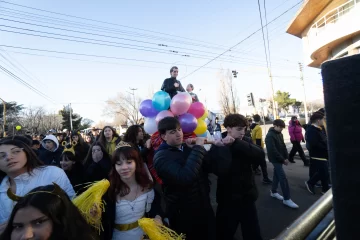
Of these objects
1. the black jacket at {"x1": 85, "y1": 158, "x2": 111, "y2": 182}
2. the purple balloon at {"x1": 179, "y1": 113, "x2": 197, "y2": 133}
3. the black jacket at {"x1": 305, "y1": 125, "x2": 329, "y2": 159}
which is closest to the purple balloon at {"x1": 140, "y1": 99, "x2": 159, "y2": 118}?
the purple balloon at {"x1": 179, "y1": 113, "x2": 197, "y2": 133}

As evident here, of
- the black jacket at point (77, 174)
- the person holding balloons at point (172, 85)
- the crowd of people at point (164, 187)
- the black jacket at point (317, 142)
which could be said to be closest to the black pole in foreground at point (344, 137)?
the crowd of people at point (164, 187)

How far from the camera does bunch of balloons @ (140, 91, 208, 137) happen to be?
360 centimetres

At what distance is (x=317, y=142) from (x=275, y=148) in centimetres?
91

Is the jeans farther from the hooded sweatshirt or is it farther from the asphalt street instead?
the hooded sweatshirt

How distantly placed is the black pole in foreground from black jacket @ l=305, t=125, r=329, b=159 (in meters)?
4.98

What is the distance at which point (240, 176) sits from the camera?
2482mm

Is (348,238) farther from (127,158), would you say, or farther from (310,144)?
(310,144)

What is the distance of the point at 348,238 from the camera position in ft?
1.45

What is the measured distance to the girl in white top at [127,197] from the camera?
1.99 meters

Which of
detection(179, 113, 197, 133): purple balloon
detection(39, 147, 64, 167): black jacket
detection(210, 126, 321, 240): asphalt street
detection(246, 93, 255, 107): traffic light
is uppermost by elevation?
detection(246, 93, 255, 107): traffic light

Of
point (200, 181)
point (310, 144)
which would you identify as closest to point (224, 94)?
point (310, 144)

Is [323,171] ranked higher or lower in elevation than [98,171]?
lower

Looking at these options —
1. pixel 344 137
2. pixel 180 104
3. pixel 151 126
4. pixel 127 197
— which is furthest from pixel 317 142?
pixel 344 137

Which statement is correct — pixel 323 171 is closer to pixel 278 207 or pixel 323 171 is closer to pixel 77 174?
pixel 278 207
